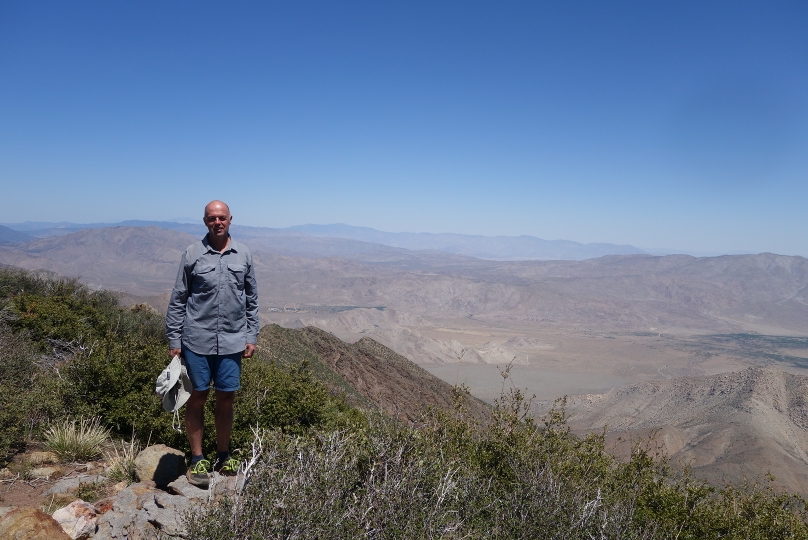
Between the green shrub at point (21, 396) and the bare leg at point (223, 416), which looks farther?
the green shrub at point (21, 396)

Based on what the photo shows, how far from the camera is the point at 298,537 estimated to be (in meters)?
2.54

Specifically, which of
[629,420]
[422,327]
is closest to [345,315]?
[422,327]

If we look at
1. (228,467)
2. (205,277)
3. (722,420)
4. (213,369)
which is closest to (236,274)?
(205,277)

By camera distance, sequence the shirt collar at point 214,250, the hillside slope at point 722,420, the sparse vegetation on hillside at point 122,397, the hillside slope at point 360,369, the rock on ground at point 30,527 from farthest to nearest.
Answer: the hillside slope at point 722,420, the hillside slope at point 360,369, the sparse vegetation on hillside at point 122,397, the shirt collar at point 214,250, the rock on ground at point 30,527

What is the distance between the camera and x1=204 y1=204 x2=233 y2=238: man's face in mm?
3604

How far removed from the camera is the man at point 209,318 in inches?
142

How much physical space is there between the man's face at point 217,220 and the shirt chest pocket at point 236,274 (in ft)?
0.83

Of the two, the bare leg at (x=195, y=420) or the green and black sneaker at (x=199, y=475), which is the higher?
the bare leg at (x=195, y=420)

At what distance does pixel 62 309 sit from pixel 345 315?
8021 centimetres

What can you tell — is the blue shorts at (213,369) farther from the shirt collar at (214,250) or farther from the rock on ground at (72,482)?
the rock on ground at (72,482)

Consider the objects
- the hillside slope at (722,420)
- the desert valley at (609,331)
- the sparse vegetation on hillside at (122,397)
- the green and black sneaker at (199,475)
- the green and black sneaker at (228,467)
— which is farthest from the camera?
the desert valley at (609,331)

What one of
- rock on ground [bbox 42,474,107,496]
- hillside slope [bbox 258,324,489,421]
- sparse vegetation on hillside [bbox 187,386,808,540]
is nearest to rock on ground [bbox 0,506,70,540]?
sparse vegetation on hillside [bbox 187,386,808,540]

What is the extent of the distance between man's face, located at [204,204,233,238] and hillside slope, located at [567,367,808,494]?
73.1 ft

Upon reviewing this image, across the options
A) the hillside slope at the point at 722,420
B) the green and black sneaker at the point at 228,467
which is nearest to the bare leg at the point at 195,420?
the green and black sneaker at the point at 228,467
